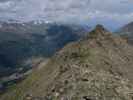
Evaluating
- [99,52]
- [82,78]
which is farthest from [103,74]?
[99,52]

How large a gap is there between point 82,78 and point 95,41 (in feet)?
139

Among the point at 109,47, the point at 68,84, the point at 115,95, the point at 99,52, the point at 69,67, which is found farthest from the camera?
the point at 109,47

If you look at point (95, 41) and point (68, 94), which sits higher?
point (95, 41)

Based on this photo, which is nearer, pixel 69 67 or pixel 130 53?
pixel 69 67

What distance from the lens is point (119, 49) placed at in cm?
11469

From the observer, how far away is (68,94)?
67312 millimetres

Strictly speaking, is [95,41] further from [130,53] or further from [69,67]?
[69,67]

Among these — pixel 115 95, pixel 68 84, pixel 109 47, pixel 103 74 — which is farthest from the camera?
pixel 109 47

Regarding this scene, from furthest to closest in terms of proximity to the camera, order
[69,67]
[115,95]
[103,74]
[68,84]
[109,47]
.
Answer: [109,47]
[69,67]
[103,74]
[68,84]
[115,95]

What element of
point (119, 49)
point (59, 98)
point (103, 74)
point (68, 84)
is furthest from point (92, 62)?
point (119, 49)

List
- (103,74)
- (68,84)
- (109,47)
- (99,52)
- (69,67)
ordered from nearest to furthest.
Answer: (68,84) → (103,74) → (69,67) → (99,52) → (109,47)

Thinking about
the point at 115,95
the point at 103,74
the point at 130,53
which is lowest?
the point at 115,95

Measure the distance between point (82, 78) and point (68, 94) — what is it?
6927 millimetres

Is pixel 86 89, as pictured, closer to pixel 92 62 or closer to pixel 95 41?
pixel 92 62
